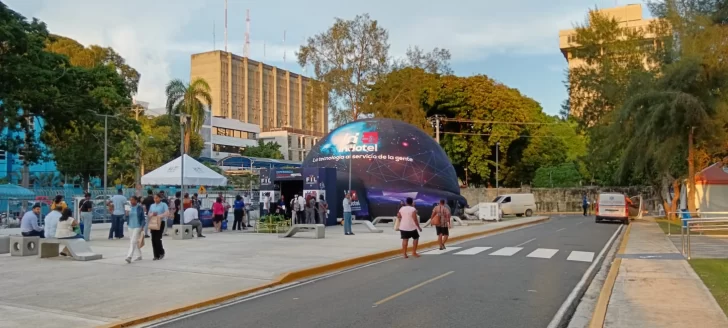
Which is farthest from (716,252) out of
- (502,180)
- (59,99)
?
(502,180)

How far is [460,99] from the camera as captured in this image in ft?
206

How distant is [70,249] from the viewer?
1566 cm

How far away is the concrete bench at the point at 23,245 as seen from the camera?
16672 millimetres

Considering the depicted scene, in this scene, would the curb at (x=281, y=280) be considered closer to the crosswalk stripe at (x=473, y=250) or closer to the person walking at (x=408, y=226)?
the person walking at (x=408, y=226)

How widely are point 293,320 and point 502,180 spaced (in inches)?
2447

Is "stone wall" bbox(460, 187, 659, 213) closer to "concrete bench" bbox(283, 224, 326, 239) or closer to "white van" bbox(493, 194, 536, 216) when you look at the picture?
"white van" bbox(493, 194, 536, 216)

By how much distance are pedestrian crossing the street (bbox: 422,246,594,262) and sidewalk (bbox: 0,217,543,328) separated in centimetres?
186

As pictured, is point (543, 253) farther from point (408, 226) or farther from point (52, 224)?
point (52, 224)

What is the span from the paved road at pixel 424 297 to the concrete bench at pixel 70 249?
6569 millimetres

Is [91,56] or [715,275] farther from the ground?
[91,56]

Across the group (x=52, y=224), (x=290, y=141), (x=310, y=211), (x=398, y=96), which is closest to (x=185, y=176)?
(x=310, y=211)

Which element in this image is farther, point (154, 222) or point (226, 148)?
point (226, 148)

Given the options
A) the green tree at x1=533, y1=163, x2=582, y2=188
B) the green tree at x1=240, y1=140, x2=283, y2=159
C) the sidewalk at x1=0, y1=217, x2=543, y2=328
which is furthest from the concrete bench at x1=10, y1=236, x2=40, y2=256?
the green tree at x1=240, y1=140, x2=283, y2=159

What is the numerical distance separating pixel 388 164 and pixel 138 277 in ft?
85.4
